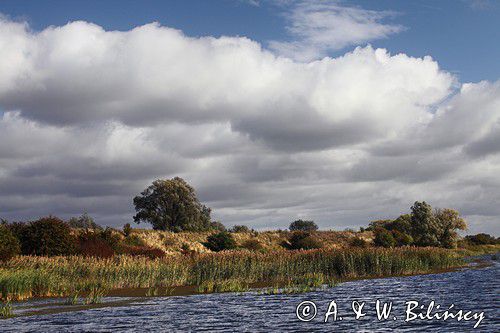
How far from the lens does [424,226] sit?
324 feet

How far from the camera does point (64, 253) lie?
1996 inches

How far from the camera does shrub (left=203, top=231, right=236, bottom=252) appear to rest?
79.1 meters

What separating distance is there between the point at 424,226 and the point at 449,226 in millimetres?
5980

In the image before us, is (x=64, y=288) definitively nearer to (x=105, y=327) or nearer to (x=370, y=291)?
(x=105, y=327)

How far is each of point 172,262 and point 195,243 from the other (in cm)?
3989

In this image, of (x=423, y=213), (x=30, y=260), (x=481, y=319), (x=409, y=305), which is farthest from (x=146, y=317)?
(x=423, y=213)

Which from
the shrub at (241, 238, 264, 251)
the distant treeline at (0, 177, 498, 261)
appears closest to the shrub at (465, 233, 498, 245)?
the distant treeline at (0, 177, 498, 261)

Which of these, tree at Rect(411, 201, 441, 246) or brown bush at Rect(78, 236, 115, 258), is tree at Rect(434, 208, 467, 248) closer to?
tree at Rect(411, 201, 441, 246)

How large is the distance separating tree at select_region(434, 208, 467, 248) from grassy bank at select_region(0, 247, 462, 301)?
54.9 m

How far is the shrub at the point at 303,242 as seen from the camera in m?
82.1

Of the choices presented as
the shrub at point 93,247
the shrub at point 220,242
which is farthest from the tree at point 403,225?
the shrub at point 93,247

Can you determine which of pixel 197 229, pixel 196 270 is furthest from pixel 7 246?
pixel 197 229

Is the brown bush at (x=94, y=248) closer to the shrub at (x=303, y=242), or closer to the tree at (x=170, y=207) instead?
the shrub at (x=303, y=242)

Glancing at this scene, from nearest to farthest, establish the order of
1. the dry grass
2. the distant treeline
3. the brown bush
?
the brown bush, the distant treeline, the dry grass
